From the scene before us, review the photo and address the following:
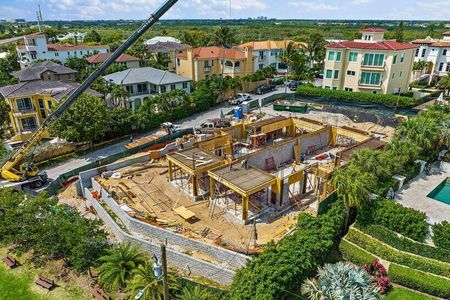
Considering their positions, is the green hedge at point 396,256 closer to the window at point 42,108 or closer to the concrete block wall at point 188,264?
the concrete block wall at point 188,264

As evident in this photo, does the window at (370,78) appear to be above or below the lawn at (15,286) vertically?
above

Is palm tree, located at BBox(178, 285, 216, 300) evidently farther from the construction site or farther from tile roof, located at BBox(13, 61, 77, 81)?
tile roof, located at BBox(13, 61, 77, 81)

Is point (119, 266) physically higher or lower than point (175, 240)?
higher

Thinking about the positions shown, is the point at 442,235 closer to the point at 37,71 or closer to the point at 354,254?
the point at 354,254

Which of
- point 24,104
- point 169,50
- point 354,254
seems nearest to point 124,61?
point 169,50

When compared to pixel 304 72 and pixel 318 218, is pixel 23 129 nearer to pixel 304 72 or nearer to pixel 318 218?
pixel 318 218

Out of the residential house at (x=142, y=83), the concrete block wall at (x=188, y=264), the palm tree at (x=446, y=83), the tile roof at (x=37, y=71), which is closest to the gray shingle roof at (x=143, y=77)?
the residential house at (x=142, y=83)
